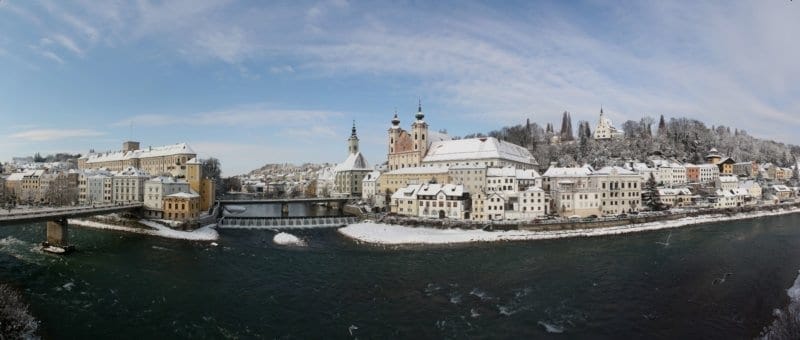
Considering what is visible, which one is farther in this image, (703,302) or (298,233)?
(298,233)

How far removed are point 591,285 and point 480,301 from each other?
741 centimetres

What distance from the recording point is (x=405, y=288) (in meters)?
24.1

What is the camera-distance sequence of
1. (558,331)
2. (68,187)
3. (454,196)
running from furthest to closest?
(68,187)
(454,196)
(558,331)

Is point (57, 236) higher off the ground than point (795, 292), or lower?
higher

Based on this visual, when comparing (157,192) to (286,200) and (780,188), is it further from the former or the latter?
(780,188)

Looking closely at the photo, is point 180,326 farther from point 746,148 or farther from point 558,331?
point 746,148

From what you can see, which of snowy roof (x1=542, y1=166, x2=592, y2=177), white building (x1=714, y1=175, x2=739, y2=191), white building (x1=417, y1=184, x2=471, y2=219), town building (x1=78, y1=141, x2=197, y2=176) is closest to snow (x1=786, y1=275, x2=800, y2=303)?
white building (x1=417, y1=184, x2=471, y2=219)

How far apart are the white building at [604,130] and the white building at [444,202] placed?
232 ft

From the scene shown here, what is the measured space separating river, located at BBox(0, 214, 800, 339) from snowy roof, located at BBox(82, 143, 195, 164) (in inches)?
1805

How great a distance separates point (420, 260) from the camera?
31688 millimetres

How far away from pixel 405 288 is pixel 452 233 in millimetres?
19517

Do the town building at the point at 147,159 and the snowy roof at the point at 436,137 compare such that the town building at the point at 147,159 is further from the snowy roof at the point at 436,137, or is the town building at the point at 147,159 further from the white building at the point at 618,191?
the white building at the point at 618,191

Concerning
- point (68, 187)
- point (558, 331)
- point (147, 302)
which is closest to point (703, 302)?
point (558, 331)

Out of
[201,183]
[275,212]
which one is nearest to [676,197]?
[275,212]
